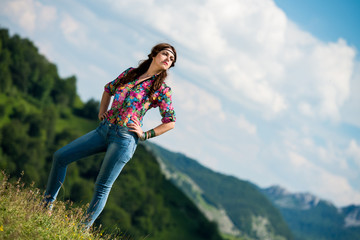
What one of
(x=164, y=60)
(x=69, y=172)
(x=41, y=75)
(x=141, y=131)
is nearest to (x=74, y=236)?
(x=141, y=131)

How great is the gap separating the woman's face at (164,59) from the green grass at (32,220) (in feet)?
7.12

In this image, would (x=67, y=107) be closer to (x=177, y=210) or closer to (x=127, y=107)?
(x=177, y=210)

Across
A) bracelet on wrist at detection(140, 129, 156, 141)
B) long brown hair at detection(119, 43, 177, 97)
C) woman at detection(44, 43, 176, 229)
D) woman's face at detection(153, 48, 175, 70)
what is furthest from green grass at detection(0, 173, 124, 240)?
woman's face at detection(153, 48, 175, 70)

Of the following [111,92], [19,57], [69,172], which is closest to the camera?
[111,92]

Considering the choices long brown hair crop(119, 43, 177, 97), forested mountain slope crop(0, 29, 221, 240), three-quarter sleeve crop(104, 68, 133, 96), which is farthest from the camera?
forested mountain slope crop(0, 29, 221, 240)

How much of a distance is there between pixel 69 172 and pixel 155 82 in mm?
111003

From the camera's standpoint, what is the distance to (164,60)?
18.2 ft

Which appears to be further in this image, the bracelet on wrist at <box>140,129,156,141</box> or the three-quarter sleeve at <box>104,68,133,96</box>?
the three-quarter sleeve at <box>104,68,133,96</box>

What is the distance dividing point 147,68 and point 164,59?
416mm

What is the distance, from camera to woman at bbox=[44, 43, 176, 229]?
524cm

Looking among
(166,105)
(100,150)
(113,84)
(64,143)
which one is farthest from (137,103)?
(64,143)

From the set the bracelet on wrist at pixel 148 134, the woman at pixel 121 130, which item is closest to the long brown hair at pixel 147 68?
the woman at pixel 121 130

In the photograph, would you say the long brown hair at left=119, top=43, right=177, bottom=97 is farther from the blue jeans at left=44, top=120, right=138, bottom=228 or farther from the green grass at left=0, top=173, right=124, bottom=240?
the green grass at left=0, top=173, right=124, bottom=240

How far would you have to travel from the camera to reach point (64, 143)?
12200 cm
